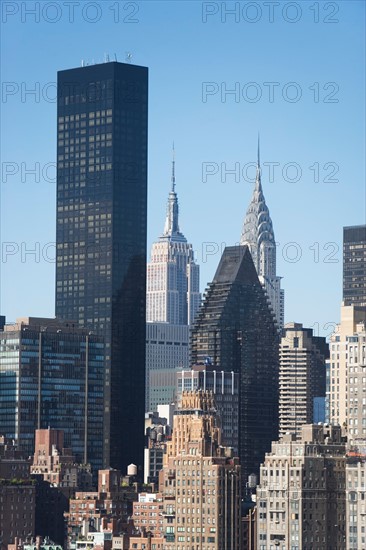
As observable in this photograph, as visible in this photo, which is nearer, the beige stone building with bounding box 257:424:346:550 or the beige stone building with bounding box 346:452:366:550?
the beige stone building with bounding box 346:452:366:550

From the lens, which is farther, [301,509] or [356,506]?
[301,509]

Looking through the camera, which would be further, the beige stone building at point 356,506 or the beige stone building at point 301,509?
the beige stone building at point 301,509

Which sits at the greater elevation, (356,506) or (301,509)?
(356,506)
